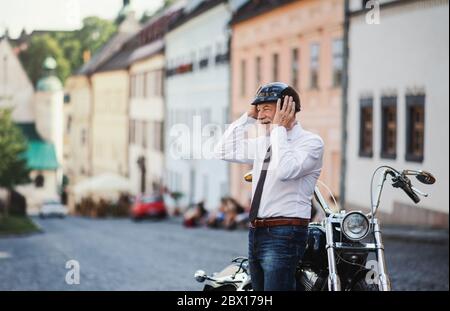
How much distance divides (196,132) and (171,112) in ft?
157

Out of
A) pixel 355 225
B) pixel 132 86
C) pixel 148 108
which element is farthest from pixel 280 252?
pixel 132 86

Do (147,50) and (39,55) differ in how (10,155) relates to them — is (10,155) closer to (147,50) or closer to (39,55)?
(39,55)

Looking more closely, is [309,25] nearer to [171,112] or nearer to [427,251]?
[427,251]

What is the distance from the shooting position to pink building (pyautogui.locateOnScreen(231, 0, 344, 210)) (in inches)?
1247

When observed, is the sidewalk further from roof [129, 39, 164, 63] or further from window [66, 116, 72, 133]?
window [66, 116, 72, 133]

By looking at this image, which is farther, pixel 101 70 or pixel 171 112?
pixel 101 70

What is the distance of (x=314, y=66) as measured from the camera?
33.4 metres

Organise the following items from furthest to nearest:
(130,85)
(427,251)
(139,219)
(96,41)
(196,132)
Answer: (96,41) < (130,85) < (139,219) < (427,251) < (196,132)

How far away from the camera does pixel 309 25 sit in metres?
34.0

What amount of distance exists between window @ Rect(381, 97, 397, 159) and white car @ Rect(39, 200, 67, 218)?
39114 mm

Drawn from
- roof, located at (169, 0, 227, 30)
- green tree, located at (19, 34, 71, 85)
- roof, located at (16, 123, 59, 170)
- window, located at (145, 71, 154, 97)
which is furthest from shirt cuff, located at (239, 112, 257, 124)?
roof, located at (16, 123, 59, 170)

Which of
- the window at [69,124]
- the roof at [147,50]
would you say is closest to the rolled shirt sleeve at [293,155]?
the roof at [147,50]

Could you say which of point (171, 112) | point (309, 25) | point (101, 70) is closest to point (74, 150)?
point (101, 70)

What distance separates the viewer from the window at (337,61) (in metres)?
31.0
